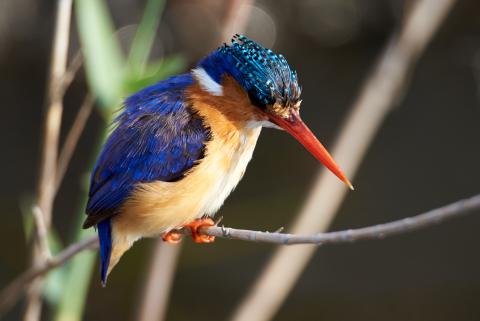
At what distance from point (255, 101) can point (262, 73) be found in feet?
0.29

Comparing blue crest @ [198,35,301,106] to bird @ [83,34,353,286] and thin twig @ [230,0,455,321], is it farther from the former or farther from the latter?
thin twig @ [230,0,455,321]

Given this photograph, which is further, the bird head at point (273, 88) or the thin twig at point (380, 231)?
the bird head at point (273, 88)

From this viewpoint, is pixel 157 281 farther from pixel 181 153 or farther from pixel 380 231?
pixel 380 231

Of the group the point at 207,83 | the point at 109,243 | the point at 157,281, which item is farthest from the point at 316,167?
the point at 109,243

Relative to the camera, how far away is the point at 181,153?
200 centimetres

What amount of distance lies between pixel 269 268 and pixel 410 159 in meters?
1.61

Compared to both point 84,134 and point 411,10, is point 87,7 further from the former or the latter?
point 84,134

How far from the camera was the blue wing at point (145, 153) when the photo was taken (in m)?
2.00

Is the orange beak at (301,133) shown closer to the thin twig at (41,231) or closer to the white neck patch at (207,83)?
the white neck patch at (207,83)

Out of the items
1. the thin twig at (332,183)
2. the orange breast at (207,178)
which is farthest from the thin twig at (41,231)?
the thin twig at (332,183)

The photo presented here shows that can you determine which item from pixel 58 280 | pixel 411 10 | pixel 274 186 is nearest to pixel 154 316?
pixel 58 280

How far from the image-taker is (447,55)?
3879mm

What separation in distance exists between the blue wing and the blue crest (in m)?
0.15

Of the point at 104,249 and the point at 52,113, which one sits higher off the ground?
the point at 52,113
